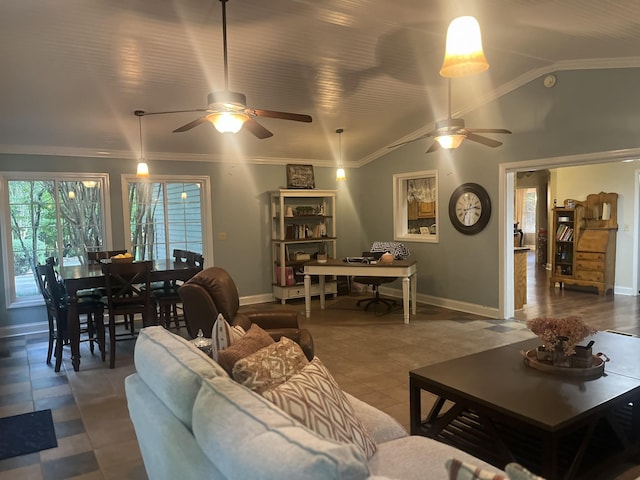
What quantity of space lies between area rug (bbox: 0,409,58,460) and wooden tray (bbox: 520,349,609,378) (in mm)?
2976

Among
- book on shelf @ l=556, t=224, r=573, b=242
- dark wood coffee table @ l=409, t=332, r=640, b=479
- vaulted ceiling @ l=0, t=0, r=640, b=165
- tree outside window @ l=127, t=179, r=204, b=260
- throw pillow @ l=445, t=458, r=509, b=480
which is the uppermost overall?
vaulted ceiling @ l=0, t=0, r=640, b=165

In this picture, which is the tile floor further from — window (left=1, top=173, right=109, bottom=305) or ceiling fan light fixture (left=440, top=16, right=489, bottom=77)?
ceiling fan light fixture (left=440, top=16, right=489, bottom=77)

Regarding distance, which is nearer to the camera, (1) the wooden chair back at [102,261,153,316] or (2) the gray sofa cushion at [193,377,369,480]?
(2) the gray sofa cushion at [193,377,369,480]

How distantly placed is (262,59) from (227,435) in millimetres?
3790

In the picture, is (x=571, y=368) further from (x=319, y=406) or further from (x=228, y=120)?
(x=228, y=120)

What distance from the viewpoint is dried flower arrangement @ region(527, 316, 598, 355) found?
263cm

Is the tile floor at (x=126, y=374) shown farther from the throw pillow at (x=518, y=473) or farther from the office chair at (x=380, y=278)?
the throw pillow at (x=518, y=473)

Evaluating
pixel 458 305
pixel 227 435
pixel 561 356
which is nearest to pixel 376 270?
pixel 458 305

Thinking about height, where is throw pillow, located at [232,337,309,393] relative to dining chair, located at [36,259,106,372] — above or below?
above

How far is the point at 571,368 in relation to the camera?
2.65m

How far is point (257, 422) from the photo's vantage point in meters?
1.21

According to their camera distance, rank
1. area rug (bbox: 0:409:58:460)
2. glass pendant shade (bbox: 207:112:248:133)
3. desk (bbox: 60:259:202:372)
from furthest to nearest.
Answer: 1. desk (bbox: 60:259:202:372)
2. glass pendant shade (bbox: 207:112:248:133)
3. area rug (bbox: 0:409:58:460)

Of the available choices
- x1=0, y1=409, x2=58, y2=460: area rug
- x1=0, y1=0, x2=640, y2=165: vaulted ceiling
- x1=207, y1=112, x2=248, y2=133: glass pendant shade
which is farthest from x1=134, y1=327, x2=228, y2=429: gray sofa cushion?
x1=0, y1=0, x2=640, y2=165: vaulted ceiling

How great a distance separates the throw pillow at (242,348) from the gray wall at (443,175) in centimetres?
439
